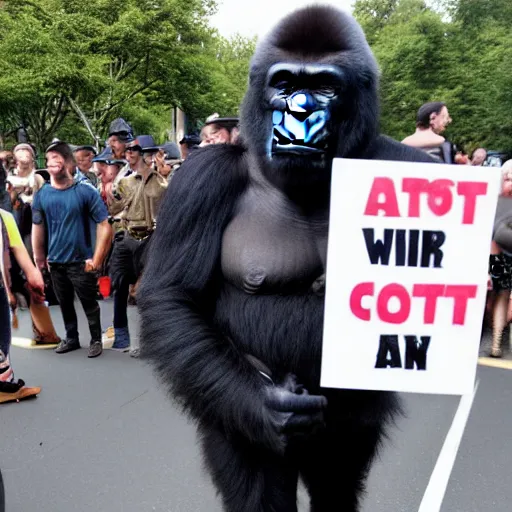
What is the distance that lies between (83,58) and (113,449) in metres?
15.3

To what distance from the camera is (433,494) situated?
3117 mm

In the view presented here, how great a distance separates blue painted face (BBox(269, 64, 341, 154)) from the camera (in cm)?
155

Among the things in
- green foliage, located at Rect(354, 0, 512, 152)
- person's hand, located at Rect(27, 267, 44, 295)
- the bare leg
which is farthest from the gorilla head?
green foliage, located at Rect(354, 0, 512, 152)

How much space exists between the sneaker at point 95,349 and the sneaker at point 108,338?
0.80ft

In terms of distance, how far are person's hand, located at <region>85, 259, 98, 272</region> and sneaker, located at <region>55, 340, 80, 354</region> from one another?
0.72 meters

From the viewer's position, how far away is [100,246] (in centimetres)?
546

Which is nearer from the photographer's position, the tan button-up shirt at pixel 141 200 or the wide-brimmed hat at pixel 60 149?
the wide-brimmed hat at pixel 60 149

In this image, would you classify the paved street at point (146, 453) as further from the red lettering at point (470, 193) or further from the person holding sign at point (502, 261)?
the red lettering at point (470, 193)

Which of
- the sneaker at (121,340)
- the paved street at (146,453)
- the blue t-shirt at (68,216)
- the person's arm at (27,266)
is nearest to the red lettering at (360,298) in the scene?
the paved street at (146,453)

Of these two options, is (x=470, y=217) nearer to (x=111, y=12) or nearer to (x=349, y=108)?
(x=349, y=108)

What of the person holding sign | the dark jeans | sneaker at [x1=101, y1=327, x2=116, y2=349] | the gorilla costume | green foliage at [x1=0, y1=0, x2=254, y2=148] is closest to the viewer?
the gorilla costume

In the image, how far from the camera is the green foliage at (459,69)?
839 inches

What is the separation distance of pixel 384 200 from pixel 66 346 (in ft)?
15.4

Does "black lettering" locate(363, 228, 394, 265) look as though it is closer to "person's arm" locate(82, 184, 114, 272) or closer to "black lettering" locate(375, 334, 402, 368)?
"black lettering" locate(375, 334, 402, 368)
